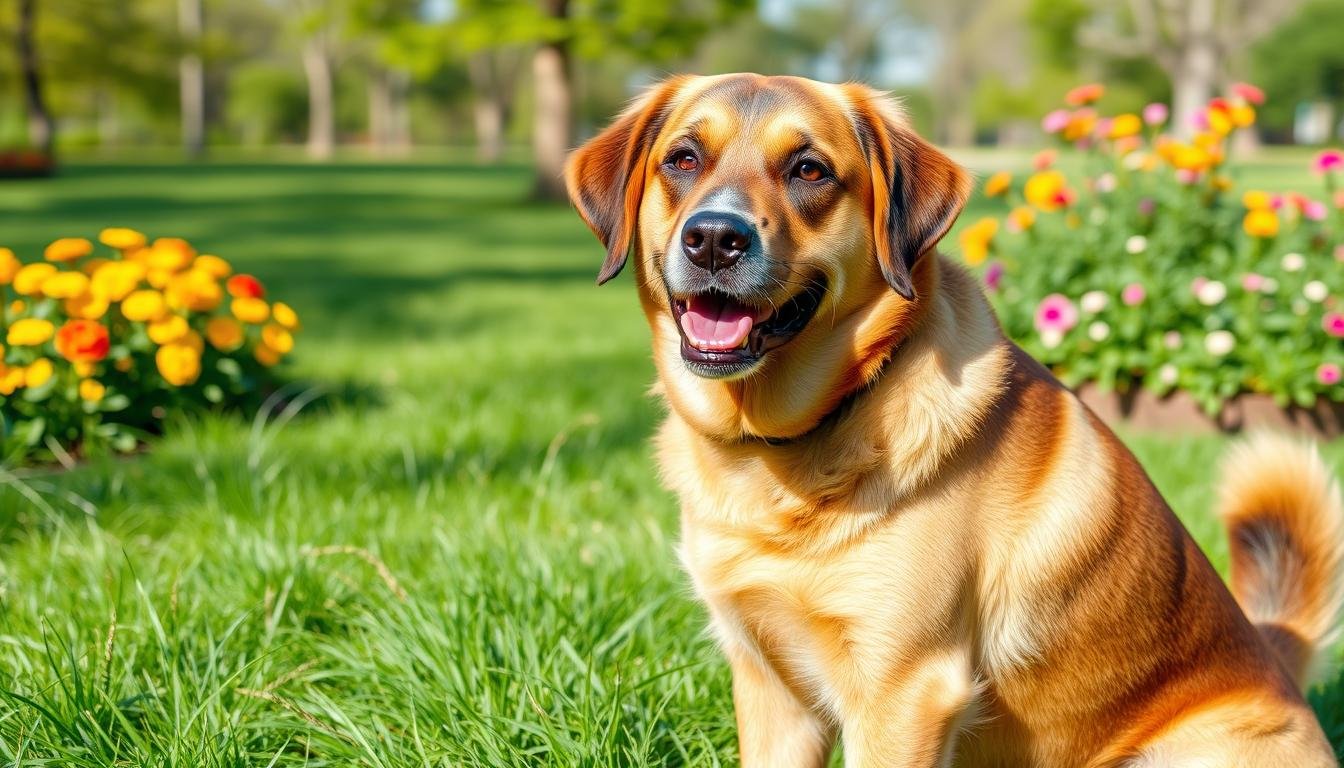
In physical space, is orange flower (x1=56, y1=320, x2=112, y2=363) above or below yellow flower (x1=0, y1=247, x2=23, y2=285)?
below

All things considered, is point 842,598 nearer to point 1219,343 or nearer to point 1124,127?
point 1219,343

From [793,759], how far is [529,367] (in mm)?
4739

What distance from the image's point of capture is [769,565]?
7.23 feet

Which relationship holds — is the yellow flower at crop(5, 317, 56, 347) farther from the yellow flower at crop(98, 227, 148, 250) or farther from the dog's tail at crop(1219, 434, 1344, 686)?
the dog's tail at crop(1219, 434, 1344, 686)

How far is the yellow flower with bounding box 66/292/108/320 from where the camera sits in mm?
4934

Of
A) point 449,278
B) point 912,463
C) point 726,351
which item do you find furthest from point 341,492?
point 449,278

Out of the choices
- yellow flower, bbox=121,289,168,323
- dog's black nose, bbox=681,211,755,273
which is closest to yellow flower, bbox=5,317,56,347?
yellow flower, bbox=121,289,168,323

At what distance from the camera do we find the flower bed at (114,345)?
Result: 4750 mm

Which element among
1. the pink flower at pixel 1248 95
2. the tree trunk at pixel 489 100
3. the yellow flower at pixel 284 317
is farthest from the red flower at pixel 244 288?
the tree trunk at pixel 489 100

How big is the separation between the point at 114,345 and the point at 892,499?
4139mm

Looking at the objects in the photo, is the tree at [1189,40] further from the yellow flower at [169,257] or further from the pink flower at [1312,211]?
the yellow flower at [169,257]

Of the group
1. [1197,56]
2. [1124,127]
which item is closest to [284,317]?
Answer: [1124,127]

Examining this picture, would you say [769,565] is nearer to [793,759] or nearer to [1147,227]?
[793,759]

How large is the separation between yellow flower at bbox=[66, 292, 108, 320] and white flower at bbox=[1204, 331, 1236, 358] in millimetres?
4907
